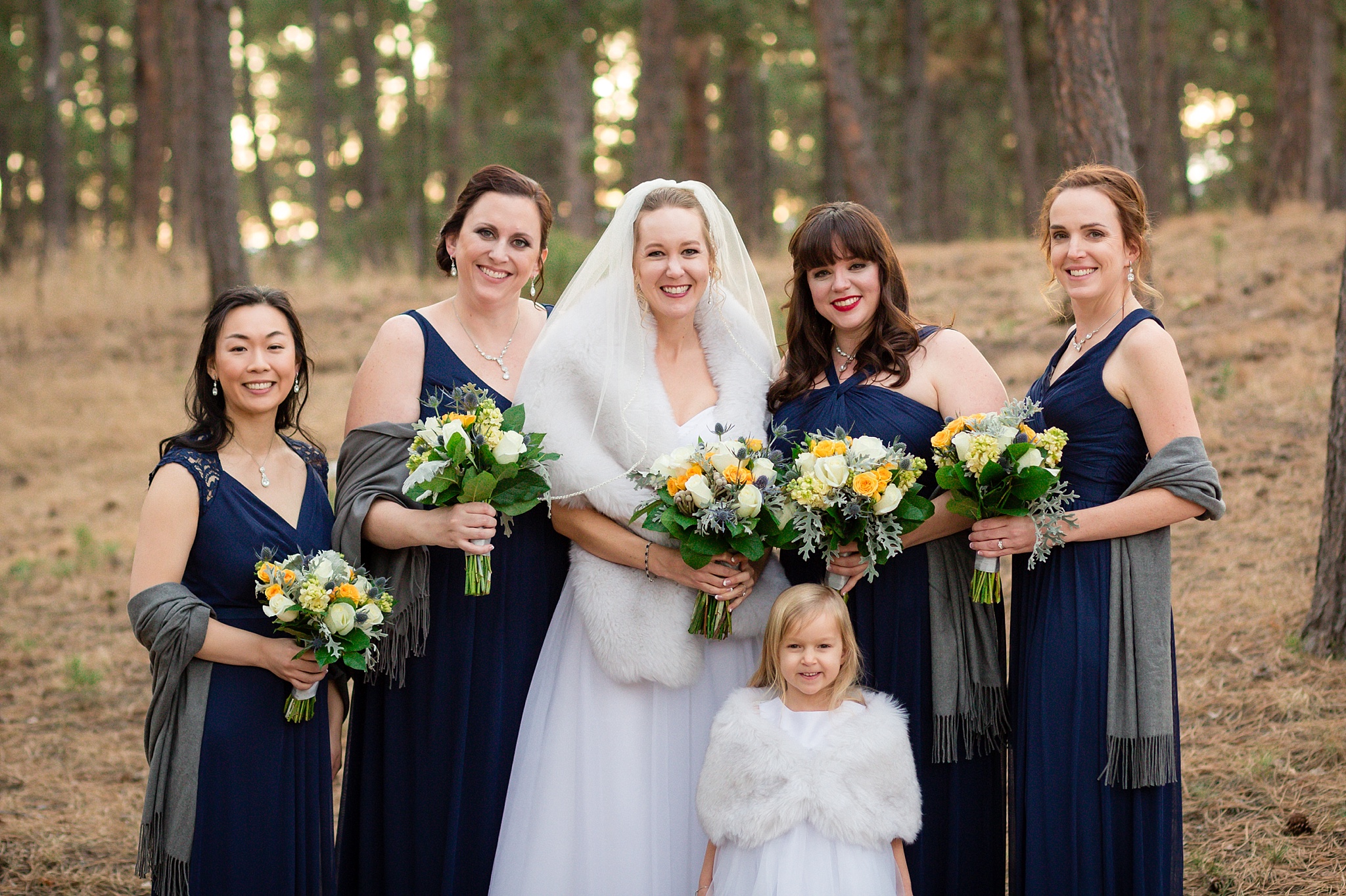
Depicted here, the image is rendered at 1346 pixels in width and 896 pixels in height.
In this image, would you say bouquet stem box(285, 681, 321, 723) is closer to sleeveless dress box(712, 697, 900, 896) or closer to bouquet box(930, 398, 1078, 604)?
sleeveless dress box(712, 697, 900, 896)

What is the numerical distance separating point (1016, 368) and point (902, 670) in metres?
6.38

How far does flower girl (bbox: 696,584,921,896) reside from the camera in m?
3.44

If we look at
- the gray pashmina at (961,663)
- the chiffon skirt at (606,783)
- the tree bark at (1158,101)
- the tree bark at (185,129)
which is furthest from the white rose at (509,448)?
the tree bark at (1158,101)

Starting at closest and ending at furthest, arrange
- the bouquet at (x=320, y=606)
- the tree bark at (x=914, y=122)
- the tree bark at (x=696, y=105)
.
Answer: the bouquet at (x=320, y=606) → the tree bark at (x=696, y=105) → the tree bark at (x=914, y=122)

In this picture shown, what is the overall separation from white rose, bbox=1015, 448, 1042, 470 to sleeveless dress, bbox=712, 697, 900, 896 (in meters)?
1.03

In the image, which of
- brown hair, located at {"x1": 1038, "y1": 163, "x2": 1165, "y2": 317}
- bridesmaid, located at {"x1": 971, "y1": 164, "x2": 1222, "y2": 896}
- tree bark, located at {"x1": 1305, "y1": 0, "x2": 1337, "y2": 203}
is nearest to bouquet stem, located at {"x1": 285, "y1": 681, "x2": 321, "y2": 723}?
bridesmaid, located at {"x1": 971, "y1": 164, "x2": 1222, "y2": 896}

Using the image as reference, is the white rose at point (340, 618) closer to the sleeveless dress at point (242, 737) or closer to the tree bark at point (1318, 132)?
the sleeveless dress at point (242, 737)

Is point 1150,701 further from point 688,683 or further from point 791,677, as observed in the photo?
point 688,683

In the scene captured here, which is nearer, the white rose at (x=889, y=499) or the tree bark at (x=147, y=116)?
the white rose at (x=889, y=499)

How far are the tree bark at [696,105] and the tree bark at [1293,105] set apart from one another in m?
9.17

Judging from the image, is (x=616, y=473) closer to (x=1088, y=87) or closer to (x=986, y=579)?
(x=986, y=579)

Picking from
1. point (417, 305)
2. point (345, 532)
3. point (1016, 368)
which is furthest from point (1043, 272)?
point (345, 532)

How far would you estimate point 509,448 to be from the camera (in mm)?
3490

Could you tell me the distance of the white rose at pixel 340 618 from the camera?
3.32m
